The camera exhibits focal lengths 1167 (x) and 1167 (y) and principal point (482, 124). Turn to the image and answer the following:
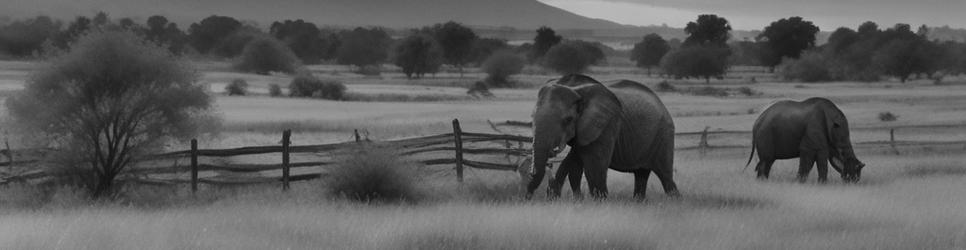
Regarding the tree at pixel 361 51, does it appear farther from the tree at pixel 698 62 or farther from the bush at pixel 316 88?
the bush at pixel 316 88

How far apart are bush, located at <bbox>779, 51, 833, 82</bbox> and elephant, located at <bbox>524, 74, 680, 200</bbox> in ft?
259

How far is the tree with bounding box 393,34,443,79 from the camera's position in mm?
94188

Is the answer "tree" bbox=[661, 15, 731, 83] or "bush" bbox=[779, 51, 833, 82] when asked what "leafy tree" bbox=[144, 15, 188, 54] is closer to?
"tree" bbox=[661, 15, 731, 83]

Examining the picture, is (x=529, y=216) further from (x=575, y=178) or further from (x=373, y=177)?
(x=373, y=177)

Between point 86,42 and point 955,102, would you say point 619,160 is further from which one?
point 955,102

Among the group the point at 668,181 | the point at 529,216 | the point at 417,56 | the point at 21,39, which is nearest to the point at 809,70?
the point at 417,56

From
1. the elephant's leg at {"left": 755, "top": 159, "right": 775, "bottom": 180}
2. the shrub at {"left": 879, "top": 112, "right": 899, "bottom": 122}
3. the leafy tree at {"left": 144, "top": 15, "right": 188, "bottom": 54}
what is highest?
the leafy tree at {"left": 144, "top": 15, "right": 188, "bottom": 54}

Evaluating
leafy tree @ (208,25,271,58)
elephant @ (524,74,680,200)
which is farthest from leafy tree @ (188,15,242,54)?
elephant @ (524,74,680,200)

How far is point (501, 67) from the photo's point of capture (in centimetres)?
8412

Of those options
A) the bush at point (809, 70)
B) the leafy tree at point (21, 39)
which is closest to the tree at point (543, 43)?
the bush at point (809, 70)

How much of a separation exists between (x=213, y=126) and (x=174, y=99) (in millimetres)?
853

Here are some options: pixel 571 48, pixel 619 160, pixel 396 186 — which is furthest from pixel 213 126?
pixel 571 48

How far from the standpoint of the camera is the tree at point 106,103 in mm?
15805

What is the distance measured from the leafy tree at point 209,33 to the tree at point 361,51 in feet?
54.7
